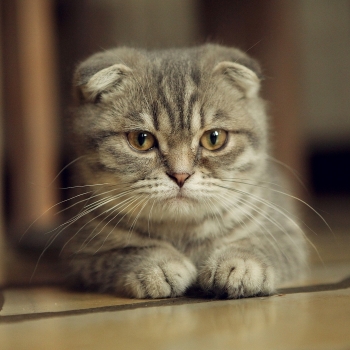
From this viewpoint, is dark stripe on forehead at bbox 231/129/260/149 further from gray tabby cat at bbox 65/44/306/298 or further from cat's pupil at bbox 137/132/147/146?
cat's pupil at bbox 137/132/147/146

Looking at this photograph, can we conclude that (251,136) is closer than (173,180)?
No

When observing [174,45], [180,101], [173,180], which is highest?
[174,45]

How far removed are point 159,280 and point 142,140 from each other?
0.39 meters

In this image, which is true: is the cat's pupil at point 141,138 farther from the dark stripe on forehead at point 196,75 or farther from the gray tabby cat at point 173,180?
the dark stripe on forehead at point 196,75

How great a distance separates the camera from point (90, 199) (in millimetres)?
1688

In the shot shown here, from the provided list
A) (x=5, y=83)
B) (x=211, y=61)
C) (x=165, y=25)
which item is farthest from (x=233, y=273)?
(x=165, y=25)

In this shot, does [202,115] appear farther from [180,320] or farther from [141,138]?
[180,320]

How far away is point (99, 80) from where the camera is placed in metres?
1.60

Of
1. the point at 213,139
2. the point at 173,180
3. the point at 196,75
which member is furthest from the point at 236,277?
the point at 196,75

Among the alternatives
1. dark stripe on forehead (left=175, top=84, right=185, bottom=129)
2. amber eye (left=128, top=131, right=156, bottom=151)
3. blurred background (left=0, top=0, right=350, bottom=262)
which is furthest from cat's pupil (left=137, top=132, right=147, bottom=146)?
blurred background (left=0, top=0, right=350, bottom=262)

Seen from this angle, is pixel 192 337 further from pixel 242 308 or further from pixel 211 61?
pixel 211 61

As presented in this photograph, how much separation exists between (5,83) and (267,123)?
5.70 ft

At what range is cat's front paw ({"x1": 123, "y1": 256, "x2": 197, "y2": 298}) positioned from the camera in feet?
4.53

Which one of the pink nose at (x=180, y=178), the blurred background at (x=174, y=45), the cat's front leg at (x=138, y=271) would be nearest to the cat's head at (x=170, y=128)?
the pink nose at (x=180, y=178)
